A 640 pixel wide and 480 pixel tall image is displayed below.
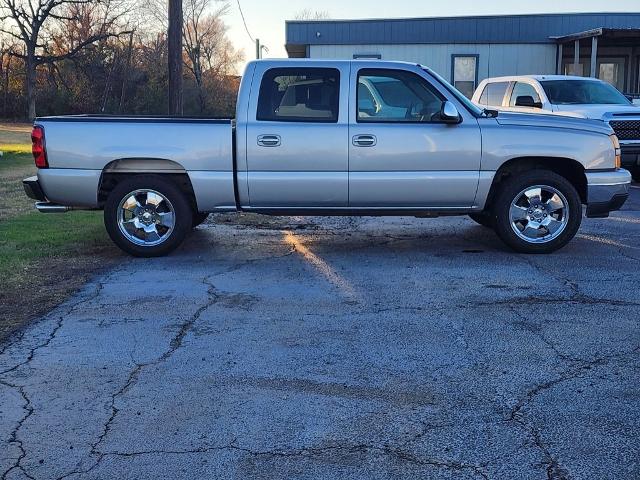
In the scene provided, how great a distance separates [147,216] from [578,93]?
9.35 metres

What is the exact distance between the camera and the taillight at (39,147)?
7316 mm

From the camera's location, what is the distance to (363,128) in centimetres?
736

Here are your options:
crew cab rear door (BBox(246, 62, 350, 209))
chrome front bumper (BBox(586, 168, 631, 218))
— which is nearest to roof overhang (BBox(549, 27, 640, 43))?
chrome front bumper (BBox(586, 168, 631, 218))

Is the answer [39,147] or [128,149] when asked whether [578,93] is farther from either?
[39,147]

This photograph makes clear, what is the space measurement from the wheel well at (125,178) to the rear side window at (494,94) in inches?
336

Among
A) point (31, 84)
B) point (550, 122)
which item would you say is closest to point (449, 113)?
point (550, 122)

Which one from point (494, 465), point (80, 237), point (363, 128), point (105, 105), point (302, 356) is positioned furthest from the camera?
point (105, 105)

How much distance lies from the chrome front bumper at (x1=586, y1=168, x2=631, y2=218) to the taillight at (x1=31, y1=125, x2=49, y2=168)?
559cm

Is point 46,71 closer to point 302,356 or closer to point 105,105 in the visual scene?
point 105,105

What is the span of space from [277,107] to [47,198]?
101 inches

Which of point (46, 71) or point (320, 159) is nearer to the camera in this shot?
point (320, 159)

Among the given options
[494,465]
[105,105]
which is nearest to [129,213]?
[494,465]

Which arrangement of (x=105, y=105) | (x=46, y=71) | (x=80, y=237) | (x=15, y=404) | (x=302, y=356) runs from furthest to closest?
1. (x=46, y=71)
2. (x=105, y=105)
3. (x=80, y=237)
4. (x=302, y=356)
5. (x=15, y=404)

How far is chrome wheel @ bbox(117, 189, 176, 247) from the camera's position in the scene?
7.57 metres
